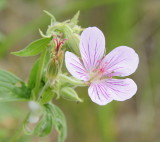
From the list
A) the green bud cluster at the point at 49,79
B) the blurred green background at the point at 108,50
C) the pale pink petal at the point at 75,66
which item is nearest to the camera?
the pale pink petal at the point at 75,66

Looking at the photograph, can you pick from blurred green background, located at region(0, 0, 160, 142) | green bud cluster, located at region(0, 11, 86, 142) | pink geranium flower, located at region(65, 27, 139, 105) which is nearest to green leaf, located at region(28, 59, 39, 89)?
green bud cluster, located at region(0, 11, 86, 142)

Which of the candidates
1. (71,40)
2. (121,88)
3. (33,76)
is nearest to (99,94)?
(121,88)

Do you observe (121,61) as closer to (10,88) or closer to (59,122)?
(59,122)

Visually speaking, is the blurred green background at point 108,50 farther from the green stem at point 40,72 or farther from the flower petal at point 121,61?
the flower petal at point 121,61

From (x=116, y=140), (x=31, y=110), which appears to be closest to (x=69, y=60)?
(x=31, y=110)

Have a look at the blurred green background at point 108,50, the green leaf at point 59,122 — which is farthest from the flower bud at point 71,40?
the blurred green background at point 108,50

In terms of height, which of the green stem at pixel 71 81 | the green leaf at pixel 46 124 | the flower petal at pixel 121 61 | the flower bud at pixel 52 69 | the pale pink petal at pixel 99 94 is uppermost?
the flower petal at pixel 121 61

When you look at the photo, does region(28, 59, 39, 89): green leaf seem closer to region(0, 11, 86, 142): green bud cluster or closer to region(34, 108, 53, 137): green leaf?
region(0, 11, 86, 142): green bud cluster

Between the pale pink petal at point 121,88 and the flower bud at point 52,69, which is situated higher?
the flower bud at point 52,69

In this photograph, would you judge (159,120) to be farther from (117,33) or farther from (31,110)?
(31,110)
